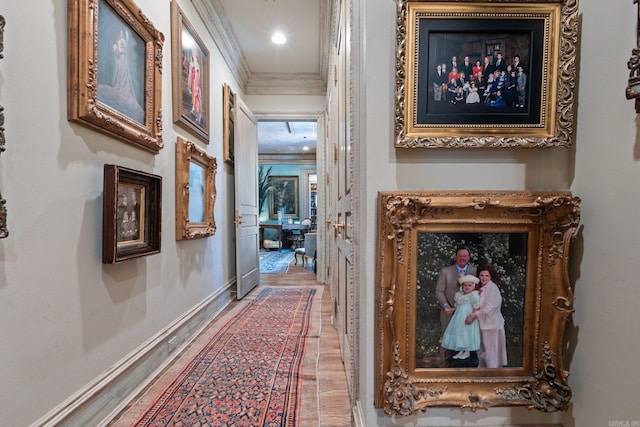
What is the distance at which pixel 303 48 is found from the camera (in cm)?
341

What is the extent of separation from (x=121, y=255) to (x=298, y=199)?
7.37m

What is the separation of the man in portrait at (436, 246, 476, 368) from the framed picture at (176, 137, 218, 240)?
5.94ft

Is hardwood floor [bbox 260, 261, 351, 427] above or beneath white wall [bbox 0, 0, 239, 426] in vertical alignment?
beneath

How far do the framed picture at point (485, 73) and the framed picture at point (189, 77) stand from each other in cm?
173

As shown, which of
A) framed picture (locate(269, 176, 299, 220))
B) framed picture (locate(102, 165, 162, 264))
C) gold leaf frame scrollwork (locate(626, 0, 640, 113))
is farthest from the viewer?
framed picture (locate(269, 176, 299, 220))

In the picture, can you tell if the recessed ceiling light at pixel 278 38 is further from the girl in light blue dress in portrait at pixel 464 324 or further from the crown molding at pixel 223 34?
the girl in light blue dress in portrait at pixel 464 324

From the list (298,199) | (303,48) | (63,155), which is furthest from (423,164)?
(298,199)

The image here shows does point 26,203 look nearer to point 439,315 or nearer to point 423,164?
point 423,164

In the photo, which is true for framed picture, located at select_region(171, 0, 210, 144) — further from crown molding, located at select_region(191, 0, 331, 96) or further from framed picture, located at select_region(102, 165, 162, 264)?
framed picture, located at select_region(102, 165, 162, 264)

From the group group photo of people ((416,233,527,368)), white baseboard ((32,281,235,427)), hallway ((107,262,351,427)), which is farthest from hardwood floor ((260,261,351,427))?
white baseboard ((32,281,235,427))

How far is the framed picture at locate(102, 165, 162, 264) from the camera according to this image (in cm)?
136

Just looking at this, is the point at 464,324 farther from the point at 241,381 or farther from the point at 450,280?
the point at 241,381

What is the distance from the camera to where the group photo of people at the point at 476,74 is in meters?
1.07

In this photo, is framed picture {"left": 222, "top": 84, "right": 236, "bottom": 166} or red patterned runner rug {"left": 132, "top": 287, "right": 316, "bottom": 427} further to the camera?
framed picture {"left": 222, "top": 84, "right": 236, "bottom": 166}
